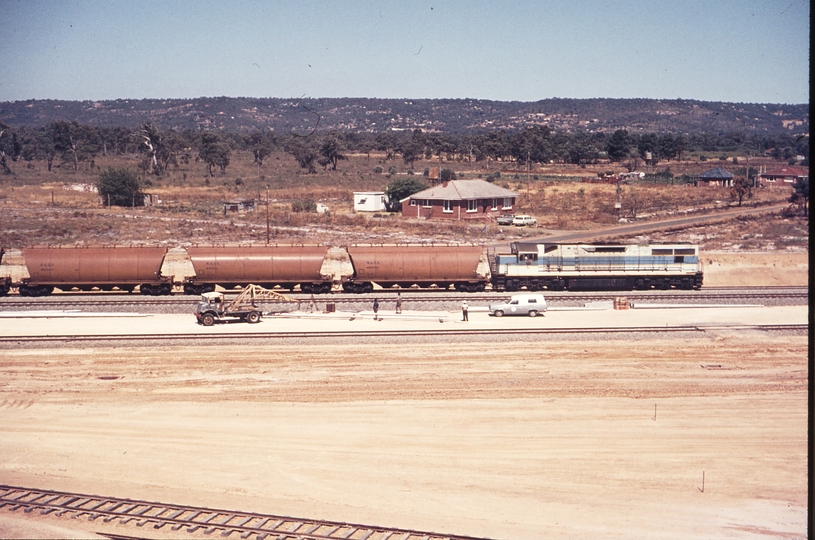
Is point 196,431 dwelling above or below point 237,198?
below

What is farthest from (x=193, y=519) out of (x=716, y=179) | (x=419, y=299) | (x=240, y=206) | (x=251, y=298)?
(x=716, y=179)

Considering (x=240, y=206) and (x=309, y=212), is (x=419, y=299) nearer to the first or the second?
(x=309, y=212)

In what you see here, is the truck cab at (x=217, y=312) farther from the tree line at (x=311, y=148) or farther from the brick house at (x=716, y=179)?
the tree line at (x=311, y=148)

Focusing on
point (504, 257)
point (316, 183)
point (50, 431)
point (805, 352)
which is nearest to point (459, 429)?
point (50, 431)

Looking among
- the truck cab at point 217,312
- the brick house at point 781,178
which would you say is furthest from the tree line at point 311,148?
the truck cab at point 217,312

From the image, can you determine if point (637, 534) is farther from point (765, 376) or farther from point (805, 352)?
point (805, 352)

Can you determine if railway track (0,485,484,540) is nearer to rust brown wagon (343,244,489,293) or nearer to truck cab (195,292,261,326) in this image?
truck cab (195,292,261,326)

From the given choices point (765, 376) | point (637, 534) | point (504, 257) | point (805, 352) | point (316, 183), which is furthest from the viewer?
point (316, 183)
